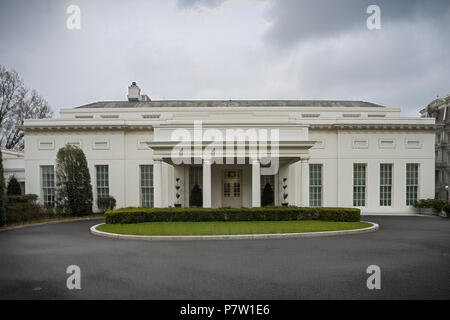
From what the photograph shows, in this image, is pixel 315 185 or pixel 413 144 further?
pixel 315 185

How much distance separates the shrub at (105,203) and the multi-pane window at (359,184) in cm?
1985

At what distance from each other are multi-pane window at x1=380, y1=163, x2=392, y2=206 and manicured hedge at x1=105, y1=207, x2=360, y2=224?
8487 millimetres

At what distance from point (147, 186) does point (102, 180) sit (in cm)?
377

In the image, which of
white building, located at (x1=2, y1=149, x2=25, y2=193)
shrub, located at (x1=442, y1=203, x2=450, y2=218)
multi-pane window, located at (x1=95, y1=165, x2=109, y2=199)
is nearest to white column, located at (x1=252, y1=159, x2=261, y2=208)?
multi-pane window, located at (x1=95, y1=165, x2=109, y2=199)

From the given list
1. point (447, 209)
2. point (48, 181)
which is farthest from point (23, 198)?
point (447, 209)

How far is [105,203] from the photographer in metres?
20.5

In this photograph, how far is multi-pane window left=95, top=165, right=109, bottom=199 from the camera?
2147 centimetres

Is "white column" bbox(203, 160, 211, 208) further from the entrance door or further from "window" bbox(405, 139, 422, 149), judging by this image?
"window" bbox(405, 139, 422, 149)

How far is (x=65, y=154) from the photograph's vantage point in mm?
18984

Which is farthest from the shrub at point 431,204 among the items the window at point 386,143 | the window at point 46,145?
the window at point 46,145

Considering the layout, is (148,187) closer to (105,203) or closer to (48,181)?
(105,203)

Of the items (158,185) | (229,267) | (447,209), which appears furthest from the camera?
(447,209)

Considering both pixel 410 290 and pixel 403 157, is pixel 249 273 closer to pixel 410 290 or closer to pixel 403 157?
pixel 410 290
